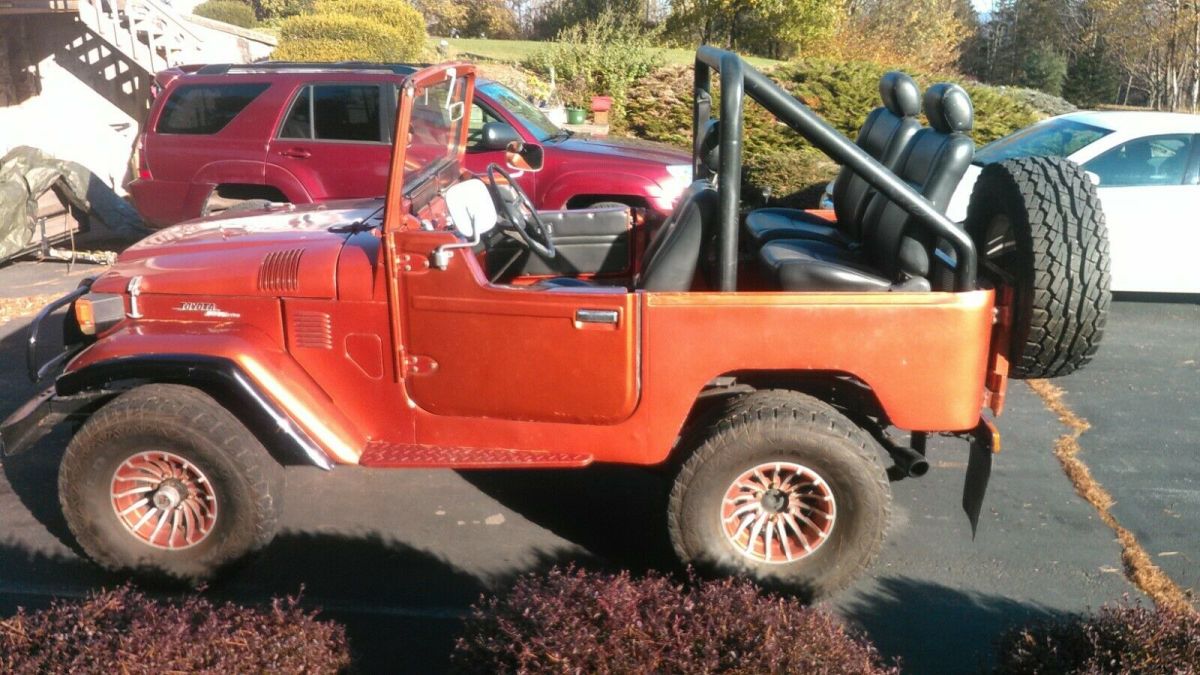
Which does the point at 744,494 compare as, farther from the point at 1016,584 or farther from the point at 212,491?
the point at 212,491

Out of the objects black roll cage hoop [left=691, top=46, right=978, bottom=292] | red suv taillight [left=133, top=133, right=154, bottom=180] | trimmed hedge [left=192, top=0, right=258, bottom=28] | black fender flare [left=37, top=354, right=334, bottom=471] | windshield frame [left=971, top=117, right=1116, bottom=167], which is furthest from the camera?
trimmed hedge [left=192, top=0, right=258, bottom=28]

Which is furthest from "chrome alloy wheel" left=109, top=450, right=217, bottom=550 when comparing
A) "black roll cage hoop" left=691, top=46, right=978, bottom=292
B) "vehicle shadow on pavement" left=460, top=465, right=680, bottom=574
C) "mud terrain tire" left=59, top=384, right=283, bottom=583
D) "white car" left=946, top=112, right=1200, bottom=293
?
"white car" left=946, top=112, right=1200, bottom=293

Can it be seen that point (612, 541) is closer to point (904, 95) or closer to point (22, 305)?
point (904, 95)

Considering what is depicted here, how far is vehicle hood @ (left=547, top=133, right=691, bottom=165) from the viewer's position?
27.6ft

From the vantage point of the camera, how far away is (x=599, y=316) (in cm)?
367

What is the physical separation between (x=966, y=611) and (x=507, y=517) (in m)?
2.03

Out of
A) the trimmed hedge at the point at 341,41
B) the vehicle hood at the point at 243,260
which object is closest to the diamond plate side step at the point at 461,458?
the vehicle hood at the point at 243,260

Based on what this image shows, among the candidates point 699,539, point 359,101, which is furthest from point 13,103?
point 699,539

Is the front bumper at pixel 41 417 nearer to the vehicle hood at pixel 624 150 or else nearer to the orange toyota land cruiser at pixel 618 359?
the orange toyota land cruiser at pixel 618 359

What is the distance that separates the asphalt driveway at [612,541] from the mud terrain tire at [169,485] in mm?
187

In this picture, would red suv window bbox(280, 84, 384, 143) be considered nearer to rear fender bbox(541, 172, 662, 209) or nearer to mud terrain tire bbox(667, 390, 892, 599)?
rear fender bbox(541, 172, 662, 209)

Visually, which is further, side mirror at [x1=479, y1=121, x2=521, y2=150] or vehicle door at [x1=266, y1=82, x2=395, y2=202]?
vehicle door at [x1=266, y1=82, x2=395, y2=202]

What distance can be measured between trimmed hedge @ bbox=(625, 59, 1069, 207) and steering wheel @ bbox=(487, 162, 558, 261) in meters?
8.11

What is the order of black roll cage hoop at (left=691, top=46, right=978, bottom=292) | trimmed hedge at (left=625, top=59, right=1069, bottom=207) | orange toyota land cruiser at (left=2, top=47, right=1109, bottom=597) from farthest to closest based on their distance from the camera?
trimmed hedge at (left=625, top=59, right=1069, bottom=207), orange toyota land cruiser at (left=2, top=47, right=1109, bottom=597), black roll cage hoop at (left=691, top=46, right=978, bottom=292)
